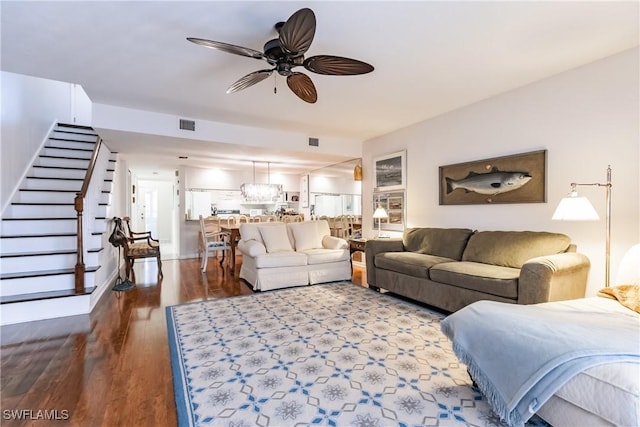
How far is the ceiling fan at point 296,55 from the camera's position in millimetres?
1772

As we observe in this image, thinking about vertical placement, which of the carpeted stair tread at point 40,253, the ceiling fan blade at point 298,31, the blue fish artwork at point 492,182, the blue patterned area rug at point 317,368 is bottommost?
the blue patterned area rug at point 317,368

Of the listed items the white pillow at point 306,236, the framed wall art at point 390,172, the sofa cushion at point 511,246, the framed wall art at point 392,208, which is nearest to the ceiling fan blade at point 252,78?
the white pillow at point 306,236

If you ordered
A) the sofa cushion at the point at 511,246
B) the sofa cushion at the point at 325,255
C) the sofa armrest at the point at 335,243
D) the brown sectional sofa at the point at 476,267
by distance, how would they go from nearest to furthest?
the brown sectional sofa at the point at 476,267 → the sofa cushion at the point at 511,246 → the sofa cushion at the point at 325,255 → the sofa armrest at the point at 335,243

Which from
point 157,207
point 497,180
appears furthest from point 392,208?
point 157,207

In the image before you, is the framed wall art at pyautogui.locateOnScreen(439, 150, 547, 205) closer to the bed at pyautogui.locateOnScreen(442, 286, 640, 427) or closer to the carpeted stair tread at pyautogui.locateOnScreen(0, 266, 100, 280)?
the bed at pyautogui.locateOnScreen(442, 286, 640, 427)

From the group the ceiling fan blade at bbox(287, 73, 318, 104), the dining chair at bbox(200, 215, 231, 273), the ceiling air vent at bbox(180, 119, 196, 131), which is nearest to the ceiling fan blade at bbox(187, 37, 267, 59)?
the ceiling fan blade at bbox(287, 73, 318, 104)

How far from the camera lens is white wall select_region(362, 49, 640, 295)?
260 cm

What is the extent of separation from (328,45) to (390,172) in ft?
9.64

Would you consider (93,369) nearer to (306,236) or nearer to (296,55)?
(296,55)

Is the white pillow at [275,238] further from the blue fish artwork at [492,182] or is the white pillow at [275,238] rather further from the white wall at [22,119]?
the white wall at [22,119]

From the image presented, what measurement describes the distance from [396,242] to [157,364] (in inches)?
122

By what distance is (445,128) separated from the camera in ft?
13.8

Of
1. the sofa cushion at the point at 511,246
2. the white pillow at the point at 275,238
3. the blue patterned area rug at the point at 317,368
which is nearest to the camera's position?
the blue patterned area rug at the point at 317,368

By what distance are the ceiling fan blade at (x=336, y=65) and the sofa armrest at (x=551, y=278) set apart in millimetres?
2011
